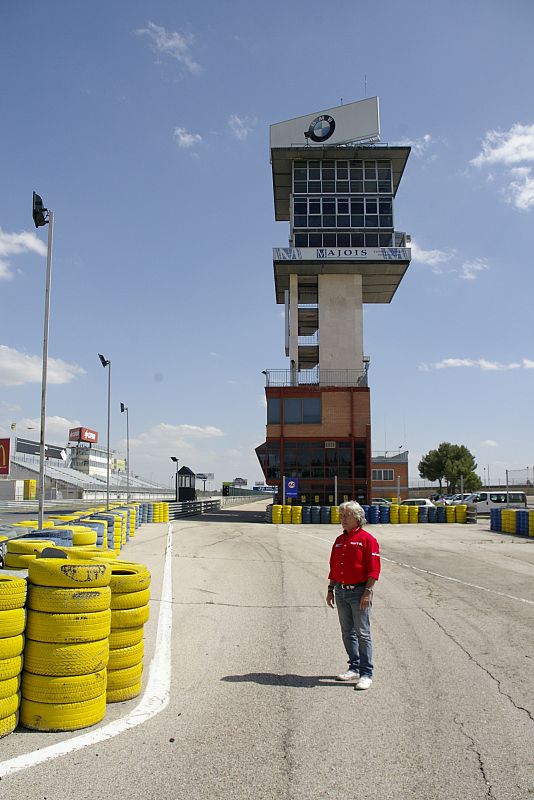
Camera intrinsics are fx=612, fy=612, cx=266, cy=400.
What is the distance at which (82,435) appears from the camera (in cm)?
10512

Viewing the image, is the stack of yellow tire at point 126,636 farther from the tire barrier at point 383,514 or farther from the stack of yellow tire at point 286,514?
the stack of yellow tire at point 286,514

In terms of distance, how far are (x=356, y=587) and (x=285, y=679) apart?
1.13 m

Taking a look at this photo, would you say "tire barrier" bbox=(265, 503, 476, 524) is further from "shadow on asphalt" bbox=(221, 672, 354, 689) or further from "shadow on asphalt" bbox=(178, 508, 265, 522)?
"shadow on asphalt" bbox=(221, 672, 354, 689)

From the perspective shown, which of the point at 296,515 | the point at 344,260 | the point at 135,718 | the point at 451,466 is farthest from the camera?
the point at 451,466

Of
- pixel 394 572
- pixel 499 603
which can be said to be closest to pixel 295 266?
pixel 394 572

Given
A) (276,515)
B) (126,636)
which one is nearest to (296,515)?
(276,515)

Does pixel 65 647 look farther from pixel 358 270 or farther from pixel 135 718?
pixel 358 270

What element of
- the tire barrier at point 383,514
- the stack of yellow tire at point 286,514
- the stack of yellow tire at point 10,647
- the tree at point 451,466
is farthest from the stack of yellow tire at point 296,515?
the tree at point 451,466

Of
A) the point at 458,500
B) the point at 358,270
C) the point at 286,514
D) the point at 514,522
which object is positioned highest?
the point at 358,270

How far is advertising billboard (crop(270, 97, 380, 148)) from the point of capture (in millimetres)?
46812

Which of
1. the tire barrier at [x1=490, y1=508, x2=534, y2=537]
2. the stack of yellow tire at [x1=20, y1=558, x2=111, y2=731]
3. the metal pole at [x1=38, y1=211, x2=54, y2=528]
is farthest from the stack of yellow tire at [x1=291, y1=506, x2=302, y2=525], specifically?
the stack of yellow tire at [x1=20, y1=558, x2=111, y2=731]

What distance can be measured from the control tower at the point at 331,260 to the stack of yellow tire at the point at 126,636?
116 feet

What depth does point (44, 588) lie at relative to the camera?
4863 millimetres

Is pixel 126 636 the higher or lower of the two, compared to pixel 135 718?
higher
